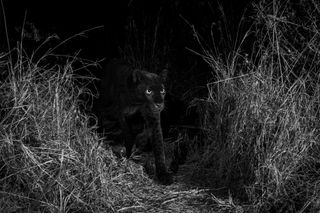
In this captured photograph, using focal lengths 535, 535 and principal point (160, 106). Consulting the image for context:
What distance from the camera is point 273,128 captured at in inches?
205

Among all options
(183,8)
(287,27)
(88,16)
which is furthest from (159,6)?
(287,27)

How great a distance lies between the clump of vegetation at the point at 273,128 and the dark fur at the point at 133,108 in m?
0.55

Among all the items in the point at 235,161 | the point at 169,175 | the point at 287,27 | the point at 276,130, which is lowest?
the point at 169,175

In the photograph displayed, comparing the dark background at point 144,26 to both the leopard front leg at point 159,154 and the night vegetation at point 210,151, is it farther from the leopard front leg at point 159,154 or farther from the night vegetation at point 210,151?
the leopard front leg at point 159,154

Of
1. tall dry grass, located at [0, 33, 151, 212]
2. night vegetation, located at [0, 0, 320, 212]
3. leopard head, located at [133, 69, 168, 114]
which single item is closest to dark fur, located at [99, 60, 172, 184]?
leopard head, located at [133, 69, 168, 114]

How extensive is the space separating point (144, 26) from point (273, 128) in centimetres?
327

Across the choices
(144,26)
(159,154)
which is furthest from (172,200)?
(144,26)

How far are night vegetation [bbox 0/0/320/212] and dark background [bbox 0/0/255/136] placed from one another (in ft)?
2.74

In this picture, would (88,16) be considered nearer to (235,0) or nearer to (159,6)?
(159,6)

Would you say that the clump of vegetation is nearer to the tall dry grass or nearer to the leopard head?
the leopard head

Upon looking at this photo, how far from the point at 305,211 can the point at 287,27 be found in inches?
98.0

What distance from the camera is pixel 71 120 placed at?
213 inches

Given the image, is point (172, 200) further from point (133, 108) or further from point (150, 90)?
point (133, 108)

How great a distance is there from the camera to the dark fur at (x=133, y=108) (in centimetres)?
614
